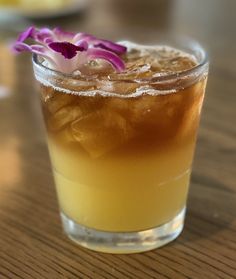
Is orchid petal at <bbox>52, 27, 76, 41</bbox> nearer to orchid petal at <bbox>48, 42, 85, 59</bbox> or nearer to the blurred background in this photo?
orchid petal at <bbox>48, 42, 85, 59</bbox>

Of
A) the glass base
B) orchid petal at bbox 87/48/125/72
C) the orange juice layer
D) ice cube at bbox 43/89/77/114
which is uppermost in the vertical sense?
orchid petal at bbox 87/48/125/72

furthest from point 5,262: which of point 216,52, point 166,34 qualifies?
point 166,34

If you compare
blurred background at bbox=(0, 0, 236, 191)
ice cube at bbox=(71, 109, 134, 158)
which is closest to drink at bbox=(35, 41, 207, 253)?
ice cube at bbox=(71, 109, 134, 158)

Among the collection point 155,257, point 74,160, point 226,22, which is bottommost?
point 226,22

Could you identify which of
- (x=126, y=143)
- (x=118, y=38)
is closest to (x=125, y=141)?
(x=126, y=143)

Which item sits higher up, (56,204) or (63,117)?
(63,117)

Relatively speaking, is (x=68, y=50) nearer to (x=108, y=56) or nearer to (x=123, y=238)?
(x=108, y=56)

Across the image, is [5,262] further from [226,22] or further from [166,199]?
[226,22]
